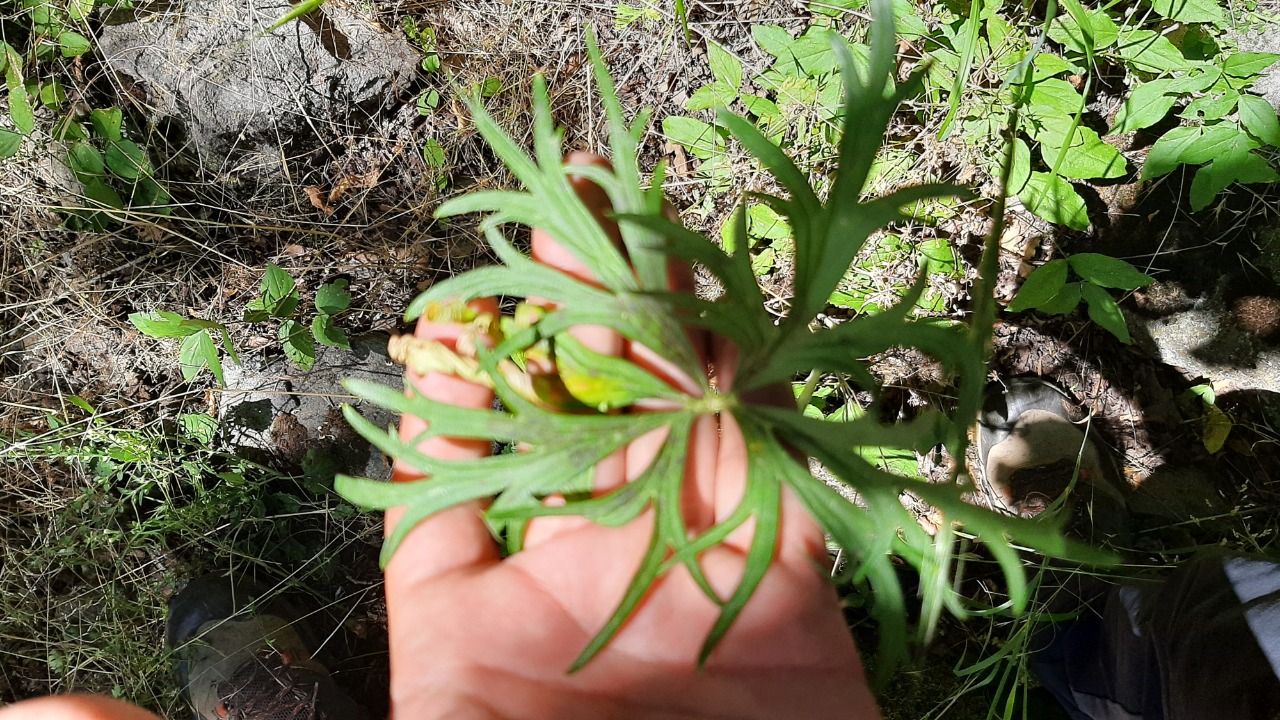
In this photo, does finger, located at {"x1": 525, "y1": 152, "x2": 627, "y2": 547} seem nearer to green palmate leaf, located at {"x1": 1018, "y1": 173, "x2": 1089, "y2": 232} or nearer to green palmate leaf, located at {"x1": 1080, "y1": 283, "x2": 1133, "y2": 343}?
green palmate leaf, located at {"x1": 1018, "y1": 173, "x2": 1089, "y2": 232}

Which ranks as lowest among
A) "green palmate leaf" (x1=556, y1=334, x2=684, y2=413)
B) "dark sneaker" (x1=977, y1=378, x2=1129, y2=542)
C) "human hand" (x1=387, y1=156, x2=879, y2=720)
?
"dark sneaker" (x1=977, y1=378, x2=1129, y2=542)

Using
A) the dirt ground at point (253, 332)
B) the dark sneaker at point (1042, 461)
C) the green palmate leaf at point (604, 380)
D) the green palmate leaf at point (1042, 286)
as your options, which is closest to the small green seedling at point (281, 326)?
the dirt ground at point (253, 332)

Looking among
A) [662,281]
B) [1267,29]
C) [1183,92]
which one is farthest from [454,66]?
[1267,29]

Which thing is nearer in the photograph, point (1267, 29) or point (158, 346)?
point (1267, 29)

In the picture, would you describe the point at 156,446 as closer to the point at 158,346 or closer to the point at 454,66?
the point at 158,346

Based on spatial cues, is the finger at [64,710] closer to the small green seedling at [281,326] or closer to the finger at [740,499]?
the small green seedling at [281,326]

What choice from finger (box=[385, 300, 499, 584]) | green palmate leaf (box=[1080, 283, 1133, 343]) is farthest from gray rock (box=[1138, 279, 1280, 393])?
finger (box=[385, 300, 499, 584])
